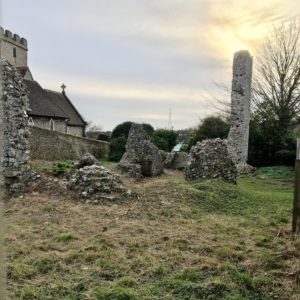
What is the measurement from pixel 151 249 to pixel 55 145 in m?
17.2

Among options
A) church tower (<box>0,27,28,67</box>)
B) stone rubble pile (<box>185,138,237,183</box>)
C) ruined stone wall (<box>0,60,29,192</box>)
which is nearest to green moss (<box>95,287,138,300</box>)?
ruined stone wall (<box>0,60,29,192</box>)

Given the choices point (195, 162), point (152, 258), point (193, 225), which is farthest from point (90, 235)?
point (195, 162)

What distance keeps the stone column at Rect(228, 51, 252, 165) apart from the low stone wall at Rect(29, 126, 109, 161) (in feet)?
31.3

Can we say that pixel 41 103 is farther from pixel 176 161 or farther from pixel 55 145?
pixel 176 161

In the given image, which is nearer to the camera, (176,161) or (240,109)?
(176,161)

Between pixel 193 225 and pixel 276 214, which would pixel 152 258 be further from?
pixel 276 214

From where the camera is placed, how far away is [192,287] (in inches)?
172

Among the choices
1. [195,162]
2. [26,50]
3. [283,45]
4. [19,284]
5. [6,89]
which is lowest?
[19,284]

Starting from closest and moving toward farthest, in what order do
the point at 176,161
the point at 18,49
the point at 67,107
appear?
the point at 176,161, the point at 67,107, the point at 18,49

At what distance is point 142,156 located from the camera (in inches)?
639

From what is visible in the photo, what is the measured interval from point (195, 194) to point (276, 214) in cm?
205

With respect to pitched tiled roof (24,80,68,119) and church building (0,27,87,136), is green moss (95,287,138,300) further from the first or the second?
pitched tiled roof (24,80,68,119)

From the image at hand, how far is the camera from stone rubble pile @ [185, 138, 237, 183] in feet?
42.4

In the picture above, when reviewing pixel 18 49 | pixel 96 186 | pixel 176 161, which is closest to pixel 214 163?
pixel 96 186
